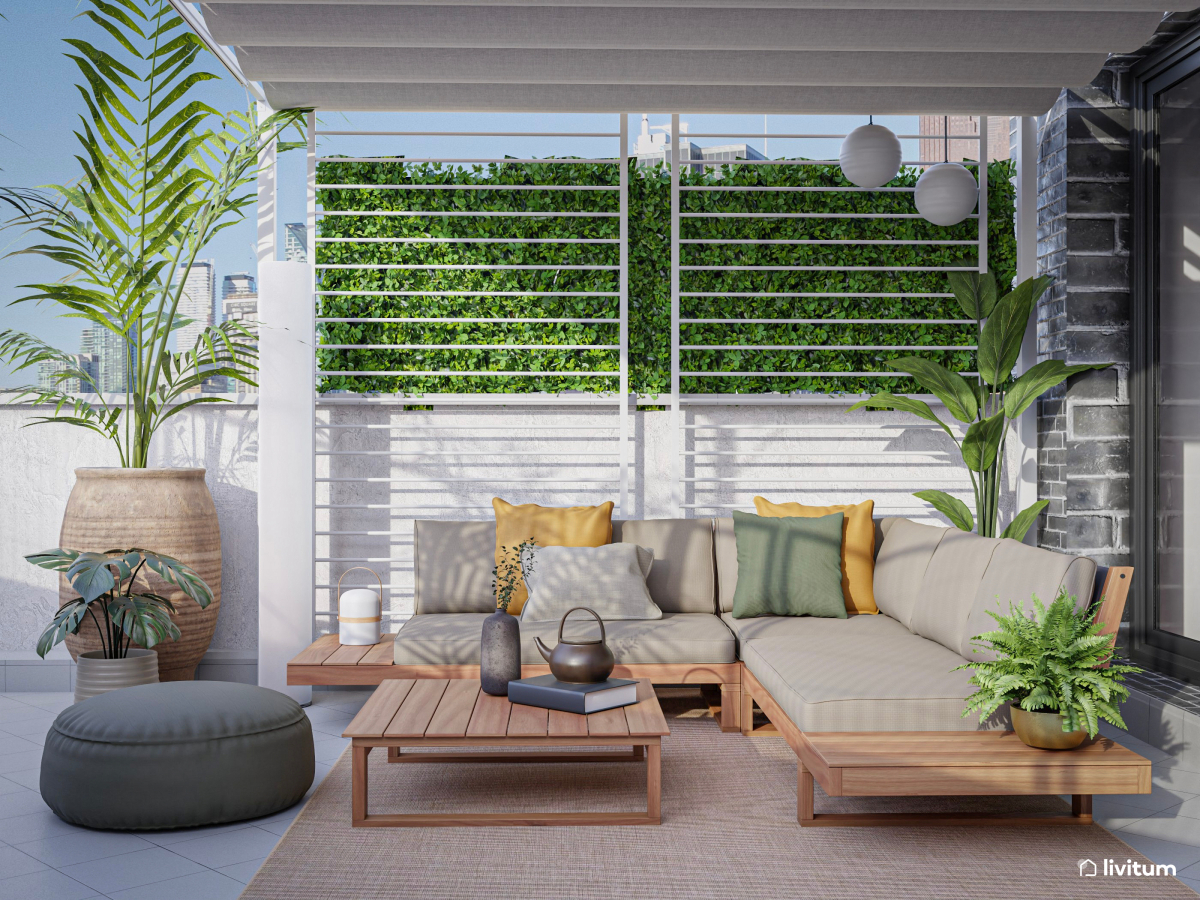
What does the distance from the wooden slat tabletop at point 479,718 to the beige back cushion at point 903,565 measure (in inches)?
54.7

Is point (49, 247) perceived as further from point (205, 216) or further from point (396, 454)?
point (396, 454)

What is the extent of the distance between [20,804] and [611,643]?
7.53 feet

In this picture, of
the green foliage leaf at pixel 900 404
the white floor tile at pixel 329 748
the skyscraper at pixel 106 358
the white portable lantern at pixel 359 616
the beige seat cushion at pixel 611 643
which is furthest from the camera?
the skyscraper at pixel 106 358

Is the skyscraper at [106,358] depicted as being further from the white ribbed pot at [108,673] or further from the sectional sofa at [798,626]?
the sectional sofa at [798,626]

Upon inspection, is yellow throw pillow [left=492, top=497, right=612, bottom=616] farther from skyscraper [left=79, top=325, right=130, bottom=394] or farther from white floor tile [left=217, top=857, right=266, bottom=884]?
skyscraper [left=79, top=325, right=130, bottom=394]

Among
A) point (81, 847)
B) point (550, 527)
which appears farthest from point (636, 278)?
point (81, 847)

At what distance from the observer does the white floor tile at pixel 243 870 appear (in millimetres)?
2820

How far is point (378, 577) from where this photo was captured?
516cm

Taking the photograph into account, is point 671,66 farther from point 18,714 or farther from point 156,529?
point 18,714

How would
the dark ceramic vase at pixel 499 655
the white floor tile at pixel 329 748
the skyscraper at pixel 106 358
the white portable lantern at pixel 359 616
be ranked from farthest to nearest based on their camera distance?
the skyscraper at pixel 106 358 < the white portable lantern at pixel 359 616 < the white floor tile at pixel 329 748 < the dark ceramic vase at pixel 499 655

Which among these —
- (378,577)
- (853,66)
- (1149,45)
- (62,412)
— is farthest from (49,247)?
(1149,45)

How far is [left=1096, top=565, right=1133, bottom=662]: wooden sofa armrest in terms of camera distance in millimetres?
3180

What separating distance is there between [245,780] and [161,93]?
141 inches

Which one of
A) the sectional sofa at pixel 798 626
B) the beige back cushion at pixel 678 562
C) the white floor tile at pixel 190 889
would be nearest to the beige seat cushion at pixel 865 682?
the sectional sofa at pixel 798 626
